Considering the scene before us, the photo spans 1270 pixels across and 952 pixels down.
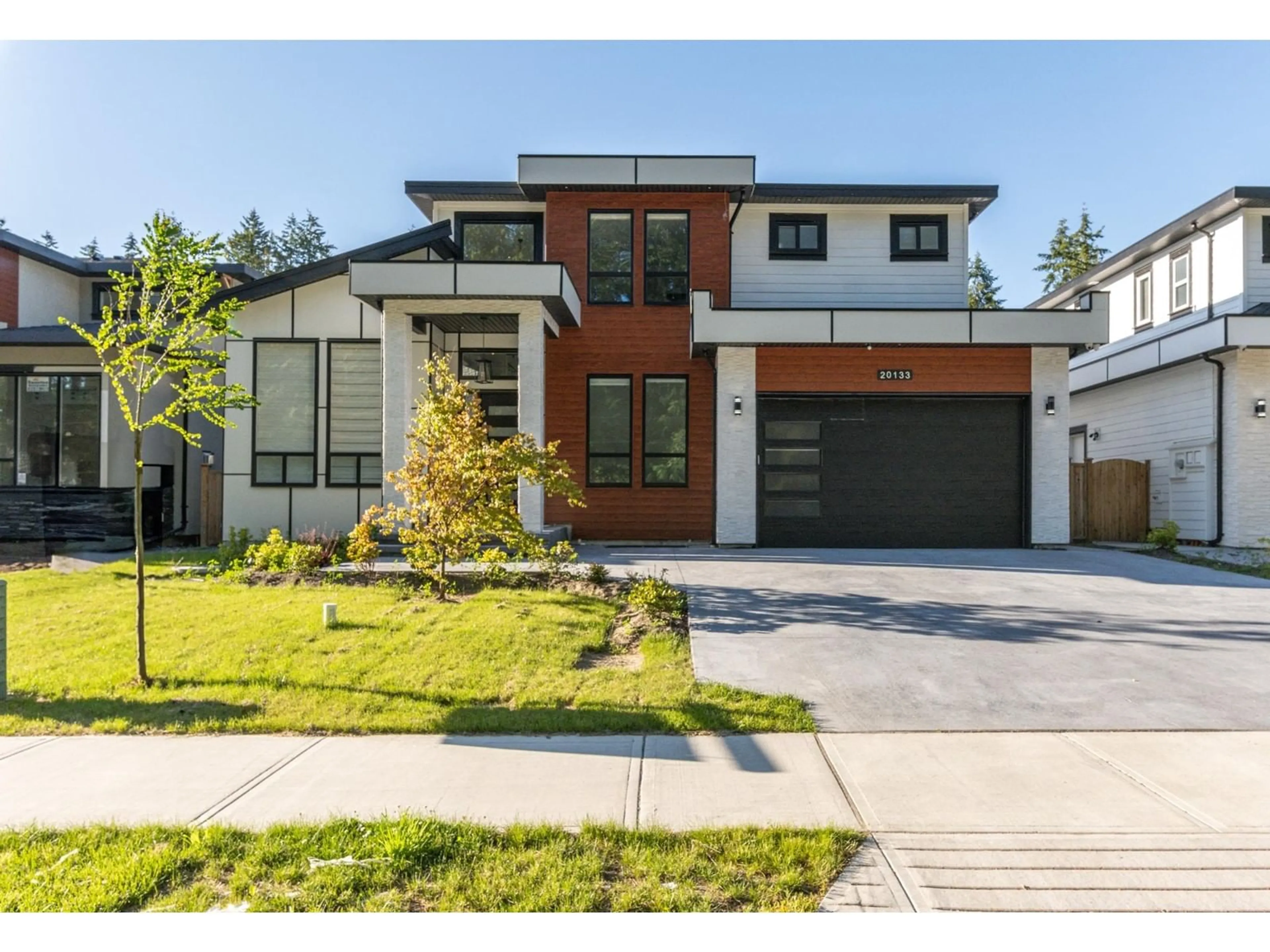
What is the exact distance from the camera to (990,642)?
292 inches

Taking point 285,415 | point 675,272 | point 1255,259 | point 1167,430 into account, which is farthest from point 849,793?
point 1255,259

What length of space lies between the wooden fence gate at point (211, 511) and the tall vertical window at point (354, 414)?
95.8 inches

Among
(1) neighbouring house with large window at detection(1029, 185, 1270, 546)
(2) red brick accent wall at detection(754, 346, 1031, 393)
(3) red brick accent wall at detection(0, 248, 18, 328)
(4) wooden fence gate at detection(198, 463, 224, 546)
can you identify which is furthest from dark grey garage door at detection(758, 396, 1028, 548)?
(3) red brick accent wall at detection(0, 248, 18, 328)

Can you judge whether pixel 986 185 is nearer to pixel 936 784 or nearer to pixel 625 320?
pixel 625 320

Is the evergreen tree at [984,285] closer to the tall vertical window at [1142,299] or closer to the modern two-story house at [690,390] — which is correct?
the tall vertical window at [1142,299]

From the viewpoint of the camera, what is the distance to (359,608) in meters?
8.71

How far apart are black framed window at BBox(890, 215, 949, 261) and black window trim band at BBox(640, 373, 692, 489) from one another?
18.8 feet

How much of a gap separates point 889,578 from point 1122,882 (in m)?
8.37

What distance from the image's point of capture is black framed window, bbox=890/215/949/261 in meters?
17.3

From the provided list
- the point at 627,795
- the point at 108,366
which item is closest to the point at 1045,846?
the point at 627,795

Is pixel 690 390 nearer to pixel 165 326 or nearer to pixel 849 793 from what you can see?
pixel 165 326

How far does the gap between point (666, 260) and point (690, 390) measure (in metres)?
2.77

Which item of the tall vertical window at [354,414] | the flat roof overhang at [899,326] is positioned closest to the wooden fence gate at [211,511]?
the tall vertical window at [354,414]

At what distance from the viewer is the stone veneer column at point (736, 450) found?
15.3 metres
